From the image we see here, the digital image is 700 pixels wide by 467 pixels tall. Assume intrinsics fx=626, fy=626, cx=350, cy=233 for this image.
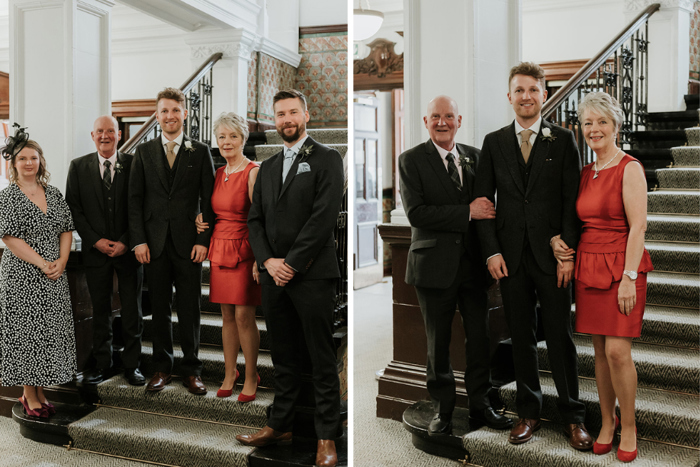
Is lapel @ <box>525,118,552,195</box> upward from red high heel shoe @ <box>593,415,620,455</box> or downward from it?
upward

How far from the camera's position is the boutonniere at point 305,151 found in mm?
2635

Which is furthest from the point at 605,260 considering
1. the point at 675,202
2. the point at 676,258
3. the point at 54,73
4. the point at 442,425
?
the point at 54,73

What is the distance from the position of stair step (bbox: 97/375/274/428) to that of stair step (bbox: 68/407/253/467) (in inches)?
1.7

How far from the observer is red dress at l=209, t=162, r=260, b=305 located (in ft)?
9.81

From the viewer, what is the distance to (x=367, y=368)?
4.54m

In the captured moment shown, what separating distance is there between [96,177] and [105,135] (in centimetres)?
23

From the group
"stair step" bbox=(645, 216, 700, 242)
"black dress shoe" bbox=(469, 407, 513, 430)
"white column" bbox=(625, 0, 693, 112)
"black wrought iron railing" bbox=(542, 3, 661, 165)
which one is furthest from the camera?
"white column" bbox=(625, 0, 693, 112)

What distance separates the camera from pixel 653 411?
2771 mm

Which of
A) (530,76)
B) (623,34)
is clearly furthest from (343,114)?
(623,34)

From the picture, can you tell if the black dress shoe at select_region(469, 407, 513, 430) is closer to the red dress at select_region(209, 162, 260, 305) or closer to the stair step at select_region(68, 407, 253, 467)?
the stair step at select_region(68, 407, 253, 467)

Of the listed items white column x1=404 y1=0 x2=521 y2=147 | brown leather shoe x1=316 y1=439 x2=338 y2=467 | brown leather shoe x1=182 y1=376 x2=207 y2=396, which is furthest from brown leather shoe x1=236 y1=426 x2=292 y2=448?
white column x1=404 y1=0 x2=521 y2=147

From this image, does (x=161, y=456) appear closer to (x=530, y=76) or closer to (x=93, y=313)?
(x=93, y=313)

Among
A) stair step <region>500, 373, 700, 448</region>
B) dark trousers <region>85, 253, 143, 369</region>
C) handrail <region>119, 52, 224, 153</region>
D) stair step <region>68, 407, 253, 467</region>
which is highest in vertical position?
handrail <region>119, 52, 224, 153</region>

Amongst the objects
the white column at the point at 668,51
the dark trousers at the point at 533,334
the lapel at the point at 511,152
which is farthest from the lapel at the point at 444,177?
the white column at the point at 668,51
